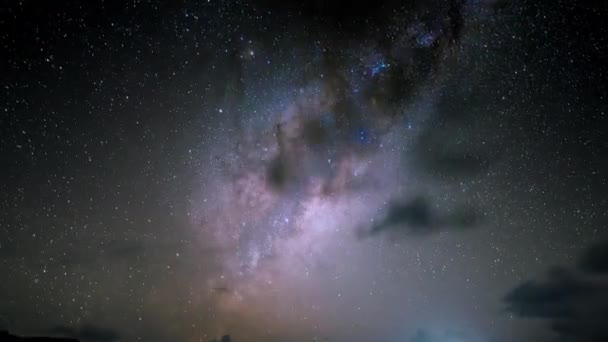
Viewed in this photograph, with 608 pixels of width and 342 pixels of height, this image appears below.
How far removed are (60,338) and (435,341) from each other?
97080mm

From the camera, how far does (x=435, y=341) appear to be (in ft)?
311

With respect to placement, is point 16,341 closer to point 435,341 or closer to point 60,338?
point 60,338

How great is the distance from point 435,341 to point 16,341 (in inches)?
3865

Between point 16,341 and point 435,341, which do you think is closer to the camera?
point 16,341

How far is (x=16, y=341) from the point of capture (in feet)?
40.3

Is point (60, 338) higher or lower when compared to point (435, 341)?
lower

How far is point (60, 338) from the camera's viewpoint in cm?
1305

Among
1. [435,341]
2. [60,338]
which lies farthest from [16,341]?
[435,341]

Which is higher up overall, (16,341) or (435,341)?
(435,341)

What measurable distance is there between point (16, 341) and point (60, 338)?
47.0 inches

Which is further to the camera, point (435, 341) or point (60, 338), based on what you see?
point (435, 341)
